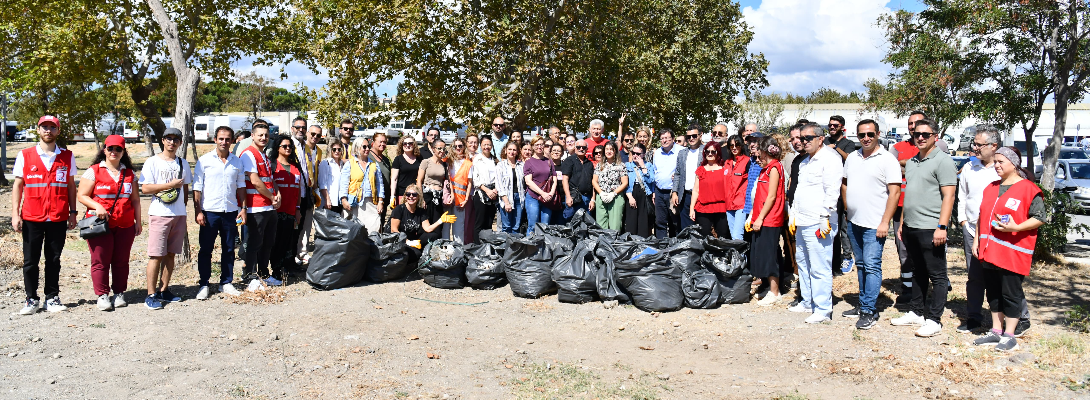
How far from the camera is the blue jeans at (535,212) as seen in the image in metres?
8.60

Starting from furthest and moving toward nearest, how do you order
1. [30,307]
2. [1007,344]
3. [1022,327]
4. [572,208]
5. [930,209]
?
[572,208], [30,307], [1022,327], [930,209], [1007,344]

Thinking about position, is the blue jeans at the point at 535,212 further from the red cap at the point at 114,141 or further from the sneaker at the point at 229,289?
the red cap at the point at 114,141

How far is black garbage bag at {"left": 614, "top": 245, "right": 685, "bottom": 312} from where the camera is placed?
6426 millimetres

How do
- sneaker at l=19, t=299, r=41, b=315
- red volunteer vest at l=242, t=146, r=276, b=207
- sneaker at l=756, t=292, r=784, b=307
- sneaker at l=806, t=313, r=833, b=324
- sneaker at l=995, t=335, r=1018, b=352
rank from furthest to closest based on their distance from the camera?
red volunteer vest at l=242, t=146, r=276, b=207 → sneaker at l=756, t=292, r=784, b=307 → sneaker at l=19, t=299, r=41, b=315 → sneaker at l=806, t=313, r=833, b=324 → sneaker at l=995, t=335, r=1018, b=352

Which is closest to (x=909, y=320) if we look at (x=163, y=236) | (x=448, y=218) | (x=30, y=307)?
(x=448, y=218)

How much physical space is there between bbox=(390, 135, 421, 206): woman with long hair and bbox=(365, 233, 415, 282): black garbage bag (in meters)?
0.88

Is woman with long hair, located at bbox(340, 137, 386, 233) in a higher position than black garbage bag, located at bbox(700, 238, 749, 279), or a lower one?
higher

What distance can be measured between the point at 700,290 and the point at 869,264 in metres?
1.41

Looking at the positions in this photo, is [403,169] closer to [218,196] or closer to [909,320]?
[218,196]

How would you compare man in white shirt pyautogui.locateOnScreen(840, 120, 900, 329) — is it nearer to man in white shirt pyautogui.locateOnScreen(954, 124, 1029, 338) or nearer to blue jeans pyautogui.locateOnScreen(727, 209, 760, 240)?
man in white shirt pyautogui.locateOnScreen(954, 124, 1029, 338)

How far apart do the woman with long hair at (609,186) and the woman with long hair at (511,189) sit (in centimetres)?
88

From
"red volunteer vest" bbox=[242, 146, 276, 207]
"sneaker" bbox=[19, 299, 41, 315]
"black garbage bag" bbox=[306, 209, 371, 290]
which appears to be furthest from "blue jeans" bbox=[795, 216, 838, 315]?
"sneaker" bbox=[19, 299, 41, 315]

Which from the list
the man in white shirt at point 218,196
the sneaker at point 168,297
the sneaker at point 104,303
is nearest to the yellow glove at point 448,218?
the man in white shirt at point 218,196

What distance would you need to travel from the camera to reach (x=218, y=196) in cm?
670
